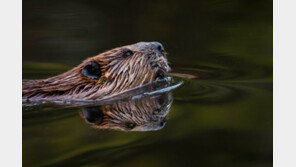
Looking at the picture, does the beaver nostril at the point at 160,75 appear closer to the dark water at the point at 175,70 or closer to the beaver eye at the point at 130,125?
the dark water at the point at 175,70

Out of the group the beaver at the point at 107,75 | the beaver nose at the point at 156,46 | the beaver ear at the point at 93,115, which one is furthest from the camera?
the beaver nose at the point at 156,46

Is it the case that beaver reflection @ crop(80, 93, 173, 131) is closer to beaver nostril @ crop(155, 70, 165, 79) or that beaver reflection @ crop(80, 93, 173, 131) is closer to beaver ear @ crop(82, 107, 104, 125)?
beaver ear @ crop(82, 107, 104, 125)

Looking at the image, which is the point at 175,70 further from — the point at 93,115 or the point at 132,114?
the point at 93,115

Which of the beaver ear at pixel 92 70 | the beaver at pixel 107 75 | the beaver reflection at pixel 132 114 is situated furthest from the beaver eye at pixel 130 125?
the beaver ear at pixel 92 70

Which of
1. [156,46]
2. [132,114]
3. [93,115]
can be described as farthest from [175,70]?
[93,115]

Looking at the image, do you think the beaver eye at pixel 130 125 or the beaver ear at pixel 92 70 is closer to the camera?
the beaver eye at pixel 130 125
